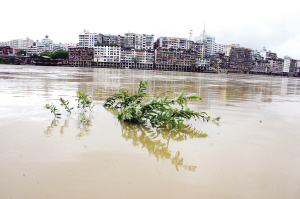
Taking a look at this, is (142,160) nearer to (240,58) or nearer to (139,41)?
(139,41)

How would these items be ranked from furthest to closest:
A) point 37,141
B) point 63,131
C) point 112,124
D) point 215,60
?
point 215,60, point 112,124, point 63,131, point 37,141

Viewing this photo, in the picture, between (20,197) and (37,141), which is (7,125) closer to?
(37,141)

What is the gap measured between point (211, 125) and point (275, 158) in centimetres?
203

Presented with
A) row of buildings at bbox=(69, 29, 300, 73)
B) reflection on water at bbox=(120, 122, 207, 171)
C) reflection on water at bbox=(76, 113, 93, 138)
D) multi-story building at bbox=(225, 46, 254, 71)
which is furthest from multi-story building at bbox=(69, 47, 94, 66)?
reflection on water at bbox=(120, 122, 207, 171)

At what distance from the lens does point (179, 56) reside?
141500mm

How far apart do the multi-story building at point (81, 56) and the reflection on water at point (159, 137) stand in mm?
131388

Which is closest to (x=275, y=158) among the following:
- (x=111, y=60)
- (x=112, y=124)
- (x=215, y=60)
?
(x=112, y=124)

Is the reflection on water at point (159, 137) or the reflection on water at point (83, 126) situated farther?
the reflection on water at point (83, 126)

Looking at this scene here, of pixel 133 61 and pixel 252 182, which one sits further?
pixel 133 61

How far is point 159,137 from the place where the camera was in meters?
4.70

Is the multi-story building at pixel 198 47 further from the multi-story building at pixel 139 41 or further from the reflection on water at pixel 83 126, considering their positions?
the reflection on water at pixel 83 126

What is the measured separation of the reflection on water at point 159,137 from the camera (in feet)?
12.2

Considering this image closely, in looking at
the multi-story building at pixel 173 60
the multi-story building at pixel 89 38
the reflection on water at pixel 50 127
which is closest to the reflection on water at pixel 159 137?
the reflection on water at pixel 50 127

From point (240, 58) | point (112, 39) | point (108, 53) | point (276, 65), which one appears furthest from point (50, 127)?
point (276, 65)
